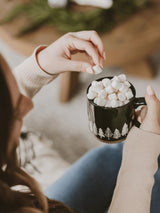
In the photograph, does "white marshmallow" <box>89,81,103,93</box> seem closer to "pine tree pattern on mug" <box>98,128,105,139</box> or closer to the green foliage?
"pine tree pattern on mug" <box>98,128,105,139</box>

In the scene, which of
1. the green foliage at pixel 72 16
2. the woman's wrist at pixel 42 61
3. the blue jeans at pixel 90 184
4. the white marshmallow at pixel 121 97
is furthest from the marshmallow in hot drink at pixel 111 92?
the green foliage at pixel 72 16

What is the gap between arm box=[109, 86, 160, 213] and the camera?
0.60 meters

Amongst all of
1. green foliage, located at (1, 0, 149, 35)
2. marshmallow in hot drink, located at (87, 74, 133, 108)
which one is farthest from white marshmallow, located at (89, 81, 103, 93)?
green foliage, located at (1, 0, 149, 35)

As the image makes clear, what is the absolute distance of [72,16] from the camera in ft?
4.74

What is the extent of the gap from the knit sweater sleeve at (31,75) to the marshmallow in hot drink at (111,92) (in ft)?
0.49

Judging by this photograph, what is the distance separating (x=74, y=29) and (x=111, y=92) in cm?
79

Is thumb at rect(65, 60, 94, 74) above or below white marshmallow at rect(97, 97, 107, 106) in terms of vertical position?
above

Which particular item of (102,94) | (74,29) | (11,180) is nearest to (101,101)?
(102,94)

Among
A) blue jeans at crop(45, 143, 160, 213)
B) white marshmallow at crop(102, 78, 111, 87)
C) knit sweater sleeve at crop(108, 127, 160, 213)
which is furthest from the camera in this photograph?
blue jeans at crop(45, 143, 160, 213)

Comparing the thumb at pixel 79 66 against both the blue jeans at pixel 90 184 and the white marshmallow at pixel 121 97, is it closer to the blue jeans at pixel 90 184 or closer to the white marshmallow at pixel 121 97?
the white marshmallow at pixel 121 97

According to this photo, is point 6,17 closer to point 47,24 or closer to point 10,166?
point 47,24

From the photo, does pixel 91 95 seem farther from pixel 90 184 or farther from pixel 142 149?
pixel 90 184

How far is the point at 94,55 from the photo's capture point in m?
0.74

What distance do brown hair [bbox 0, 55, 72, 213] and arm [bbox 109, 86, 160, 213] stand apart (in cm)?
15
